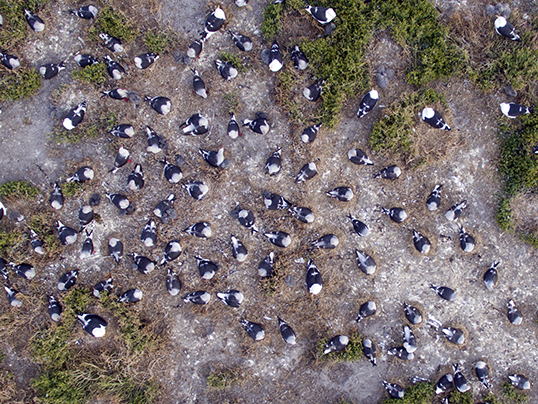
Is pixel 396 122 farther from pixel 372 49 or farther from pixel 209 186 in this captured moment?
pixel 209 186

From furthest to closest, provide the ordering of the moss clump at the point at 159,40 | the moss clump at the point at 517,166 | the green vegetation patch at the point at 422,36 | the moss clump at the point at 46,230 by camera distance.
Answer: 1. the moss clump at the point at 46,230
2. the moss clump at the point at 159,40
3. the moss clump at the point at 517,166
4. the green vegetation patch at the point at 422,36

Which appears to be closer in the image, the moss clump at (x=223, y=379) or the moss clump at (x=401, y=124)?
the moss clump at (x=401, y=124)

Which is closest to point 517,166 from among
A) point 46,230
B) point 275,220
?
point 275,220

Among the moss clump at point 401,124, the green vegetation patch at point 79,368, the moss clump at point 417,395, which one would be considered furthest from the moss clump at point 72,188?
the moss clump at point 417,395

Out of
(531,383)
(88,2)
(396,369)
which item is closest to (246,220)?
(396,369)

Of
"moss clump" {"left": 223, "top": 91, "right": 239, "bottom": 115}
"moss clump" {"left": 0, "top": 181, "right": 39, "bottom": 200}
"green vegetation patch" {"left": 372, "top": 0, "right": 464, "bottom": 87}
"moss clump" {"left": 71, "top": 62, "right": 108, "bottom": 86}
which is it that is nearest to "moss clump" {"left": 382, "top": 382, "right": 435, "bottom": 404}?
"green vegetation patch" {"left": 372, "top": 0, "right": 464, "bottom": 87}

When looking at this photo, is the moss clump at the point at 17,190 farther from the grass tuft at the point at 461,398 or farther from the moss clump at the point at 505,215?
the grass tuft at the point at 461,398

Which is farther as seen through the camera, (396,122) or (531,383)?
(531,383)
